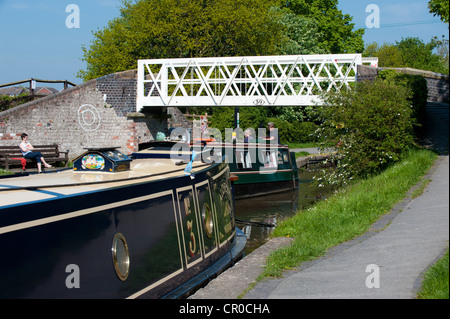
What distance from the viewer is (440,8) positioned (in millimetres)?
10258

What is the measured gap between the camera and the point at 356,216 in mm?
8242

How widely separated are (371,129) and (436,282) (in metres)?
8.43

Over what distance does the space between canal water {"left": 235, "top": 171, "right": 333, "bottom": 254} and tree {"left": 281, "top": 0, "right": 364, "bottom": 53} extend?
27833 millimetres

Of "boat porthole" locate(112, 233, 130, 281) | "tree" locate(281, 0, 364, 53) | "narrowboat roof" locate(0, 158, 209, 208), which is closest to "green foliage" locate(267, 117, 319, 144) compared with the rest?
"tree" locate(281, 0, 364, 53)

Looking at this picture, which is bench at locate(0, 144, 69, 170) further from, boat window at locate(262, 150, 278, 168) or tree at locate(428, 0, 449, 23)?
tree at locate(428, 0, 449, 23)

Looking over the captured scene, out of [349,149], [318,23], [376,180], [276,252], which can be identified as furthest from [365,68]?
[318,23]

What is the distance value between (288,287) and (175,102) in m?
21.4

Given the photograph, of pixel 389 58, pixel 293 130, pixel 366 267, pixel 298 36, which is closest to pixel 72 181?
pixel 366 267

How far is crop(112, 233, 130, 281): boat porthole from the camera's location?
549 centimetres

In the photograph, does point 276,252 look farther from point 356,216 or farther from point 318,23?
point 318,23

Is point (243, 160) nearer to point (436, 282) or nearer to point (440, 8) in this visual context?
point (440, 8)

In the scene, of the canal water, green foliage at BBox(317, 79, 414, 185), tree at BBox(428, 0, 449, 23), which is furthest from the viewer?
the canal water

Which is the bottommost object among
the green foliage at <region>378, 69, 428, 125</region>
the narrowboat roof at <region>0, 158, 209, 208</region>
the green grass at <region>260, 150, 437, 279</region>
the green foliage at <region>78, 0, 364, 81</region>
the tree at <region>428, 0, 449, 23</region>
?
the green grass at <region>260, 150, 437, 279</region>

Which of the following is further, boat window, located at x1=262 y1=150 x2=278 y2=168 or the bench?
the bench
